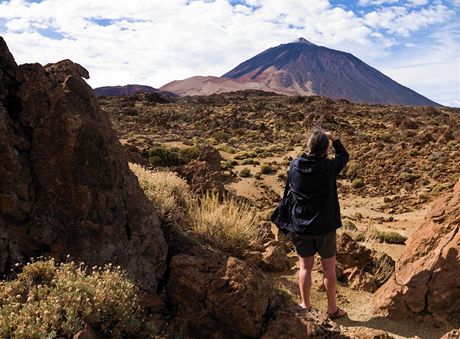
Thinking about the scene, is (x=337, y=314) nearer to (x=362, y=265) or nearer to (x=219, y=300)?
(x=219, y=300)

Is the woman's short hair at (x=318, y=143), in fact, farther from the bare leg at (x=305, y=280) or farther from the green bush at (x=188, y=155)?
the green bush at (x=188, y=155)

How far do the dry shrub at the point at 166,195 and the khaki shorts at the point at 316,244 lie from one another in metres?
1.37

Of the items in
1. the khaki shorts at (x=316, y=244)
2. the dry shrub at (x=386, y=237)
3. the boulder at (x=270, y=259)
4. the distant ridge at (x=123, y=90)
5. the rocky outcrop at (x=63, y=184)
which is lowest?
the dry shrub at (x=386, y=237)

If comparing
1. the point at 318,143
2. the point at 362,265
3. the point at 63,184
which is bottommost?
the point at 362,265

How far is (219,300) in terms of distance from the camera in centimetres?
375

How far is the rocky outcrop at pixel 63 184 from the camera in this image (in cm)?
363

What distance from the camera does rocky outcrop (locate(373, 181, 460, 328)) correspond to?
456 centimetres

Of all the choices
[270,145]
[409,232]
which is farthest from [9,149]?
[270,145]

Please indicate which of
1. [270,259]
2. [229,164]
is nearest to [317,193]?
[270,259]

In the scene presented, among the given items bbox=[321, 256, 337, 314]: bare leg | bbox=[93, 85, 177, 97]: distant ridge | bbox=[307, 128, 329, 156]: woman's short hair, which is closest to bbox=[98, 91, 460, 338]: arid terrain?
bbox=[321, 256, 337, 314]: bare leg

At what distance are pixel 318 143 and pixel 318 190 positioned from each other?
414mm

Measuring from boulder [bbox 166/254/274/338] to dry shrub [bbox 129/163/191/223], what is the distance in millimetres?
1054

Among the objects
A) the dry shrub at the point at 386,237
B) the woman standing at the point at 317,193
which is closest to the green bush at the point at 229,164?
the dry shrub at the point at 386,237

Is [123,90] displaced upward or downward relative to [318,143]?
upward
